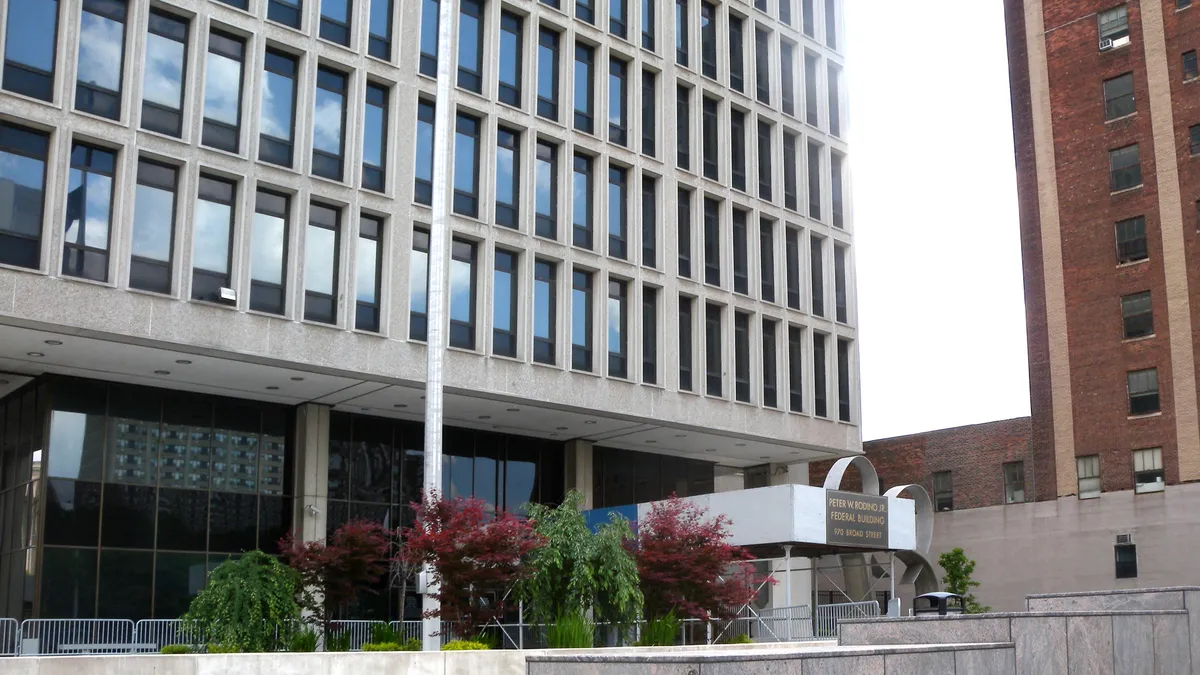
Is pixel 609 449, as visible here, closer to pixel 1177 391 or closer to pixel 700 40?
pixel 700 40

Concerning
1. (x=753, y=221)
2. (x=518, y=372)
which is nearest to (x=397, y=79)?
(x=518, y=372)

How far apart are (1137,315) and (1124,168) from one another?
6.28 metres

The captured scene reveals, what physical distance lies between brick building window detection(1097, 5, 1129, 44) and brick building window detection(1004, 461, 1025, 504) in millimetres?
18398

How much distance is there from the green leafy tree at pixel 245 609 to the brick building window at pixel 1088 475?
36.8m

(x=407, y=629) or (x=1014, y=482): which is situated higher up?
(x=1014, y=482)

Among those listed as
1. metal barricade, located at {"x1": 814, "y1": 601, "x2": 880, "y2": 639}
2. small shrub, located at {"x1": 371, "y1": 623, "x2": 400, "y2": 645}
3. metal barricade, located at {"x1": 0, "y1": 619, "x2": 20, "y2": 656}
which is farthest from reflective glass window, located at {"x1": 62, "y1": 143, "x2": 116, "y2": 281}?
metal barricade, located at {"x1": 814, "y1": 601, "x2": 880, "y2": 639}

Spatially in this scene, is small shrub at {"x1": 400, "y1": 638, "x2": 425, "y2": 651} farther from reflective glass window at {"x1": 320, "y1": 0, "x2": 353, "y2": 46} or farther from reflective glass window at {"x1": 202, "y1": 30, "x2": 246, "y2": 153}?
reflective glass window at {"x1": 320, "y1": 0, "x2": 353, "y2": 46}

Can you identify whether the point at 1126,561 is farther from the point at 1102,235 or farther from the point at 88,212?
the point at 88,212

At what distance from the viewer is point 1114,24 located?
55719 millimetres

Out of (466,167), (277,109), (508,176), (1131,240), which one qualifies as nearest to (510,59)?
A: (508,176)

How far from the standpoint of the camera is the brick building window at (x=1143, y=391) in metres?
52.0

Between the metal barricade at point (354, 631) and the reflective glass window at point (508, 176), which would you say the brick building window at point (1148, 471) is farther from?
the metal barricade at point (354, 631)

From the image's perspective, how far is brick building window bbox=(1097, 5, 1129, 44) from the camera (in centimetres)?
5528

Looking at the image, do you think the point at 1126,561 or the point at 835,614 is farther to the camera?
the point at 1126,561
